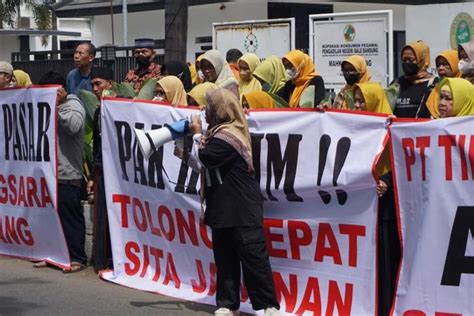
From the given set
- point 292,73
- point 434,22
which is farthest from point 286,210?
point 434,22

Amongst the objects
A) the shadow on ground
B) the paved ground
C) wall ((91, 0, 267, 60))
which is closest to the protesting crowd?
the paved ground

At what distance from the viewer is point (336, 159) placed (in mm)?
6871

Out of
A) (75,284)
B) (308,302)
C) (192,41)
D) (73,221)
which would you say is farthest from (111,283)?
(192,41)

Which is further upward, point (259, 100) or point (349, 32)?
point (349, 32)

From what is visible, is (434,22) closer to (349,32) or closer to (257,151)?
(349,32)

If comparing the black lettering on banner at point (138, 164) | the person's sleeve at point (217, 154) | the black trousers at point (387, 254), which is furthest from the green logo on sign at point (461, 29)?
the person's sleeve at point (217, 154)

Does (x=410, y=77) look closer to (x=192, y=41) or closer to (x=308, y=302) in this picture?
(x=308, y=302)

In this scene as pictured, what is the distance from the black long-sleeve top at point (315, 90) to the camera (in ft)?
29.5

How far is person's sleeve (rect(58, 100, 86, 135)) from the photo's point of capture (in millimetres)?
9164

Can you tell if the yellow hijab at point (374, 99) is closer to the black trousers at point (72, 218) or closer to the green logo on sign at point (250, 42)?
the black trousers at point (72, 218)

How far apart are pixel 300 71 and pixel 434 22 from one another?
740 centimetres

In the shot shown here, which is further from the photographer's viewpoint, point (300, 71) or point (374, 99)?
point (300, 71)

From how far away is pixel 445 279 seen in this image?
20.8 ft

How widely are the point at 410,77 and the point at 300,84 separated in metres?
1.11
